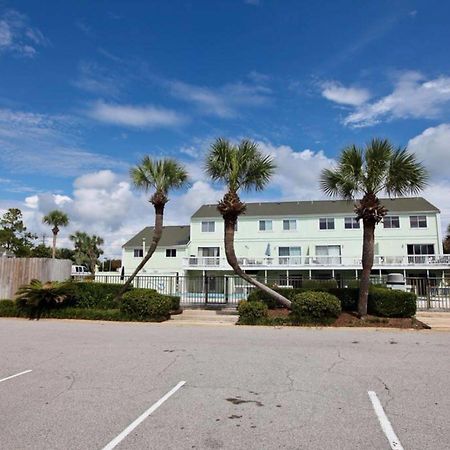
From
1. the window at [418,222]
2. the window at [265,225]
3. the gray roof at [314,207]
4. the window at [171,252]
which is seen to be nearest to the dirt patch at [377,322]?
the gray roof at [314,207]

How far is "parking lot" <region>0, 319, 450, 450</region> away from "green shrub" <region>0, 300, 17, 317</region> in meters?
6.20

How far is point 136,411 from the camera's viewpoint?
550cm

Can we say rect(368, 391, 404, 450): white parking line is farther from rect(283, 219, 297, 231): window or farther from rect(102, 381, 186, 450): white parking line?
rect(283, 219, 297, 231): window

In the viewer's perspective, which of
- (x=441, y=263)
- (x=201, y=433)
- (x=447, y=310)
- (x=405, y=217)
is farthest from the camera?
(x=405, y=217)

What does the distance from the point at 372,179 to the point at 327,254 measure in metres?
27.3

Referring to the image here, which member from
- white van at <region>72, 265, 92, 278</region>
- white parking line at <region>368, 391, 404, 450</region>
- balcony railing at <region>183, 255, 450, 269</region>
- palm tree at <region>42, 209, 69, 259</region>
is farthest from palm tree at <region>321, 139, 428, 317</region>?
palm tree at <region>42, 209, 69, 259</region>

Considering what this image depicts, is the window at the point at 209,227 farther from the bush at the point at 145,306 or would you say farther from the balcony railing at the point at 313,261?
the bush at the point at 145,306

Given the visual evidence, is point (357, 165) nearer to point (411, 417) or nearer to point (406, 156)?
point (406, 156)

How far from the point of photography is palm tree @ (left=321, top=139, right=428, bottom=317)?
15.2 meters

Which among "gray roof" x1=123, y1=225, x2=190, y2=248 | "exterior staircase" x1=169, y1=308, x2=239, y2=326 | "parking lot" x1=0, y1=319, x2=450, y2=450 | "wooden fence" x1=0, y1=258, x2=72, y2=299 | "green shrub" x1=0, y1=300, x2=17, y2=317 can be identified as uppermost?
"gray roof" x1=123, y1=225, x2=190, y2=248

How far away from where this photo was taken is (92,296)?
58.0 ft

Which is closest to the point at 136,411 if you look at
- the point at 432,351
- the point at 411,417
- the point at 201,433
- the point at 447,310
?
the point at 201,433

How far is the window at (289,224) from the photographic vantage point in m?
43.3

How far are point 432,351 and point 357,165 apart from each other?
24.7 ft
